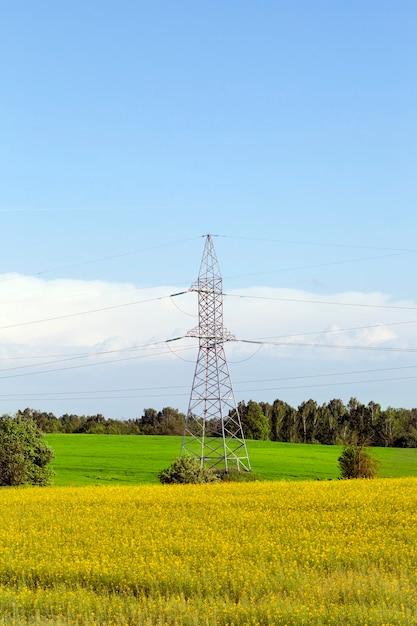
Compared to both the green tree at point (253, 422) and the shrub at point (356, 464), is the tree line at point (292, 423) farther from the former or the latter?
the shrub at point (356, 464)

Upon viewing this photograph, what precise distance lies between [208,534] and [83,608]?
7639 millimetres

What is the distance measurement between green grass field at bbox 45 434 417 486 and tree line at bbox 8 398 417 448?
23900mm

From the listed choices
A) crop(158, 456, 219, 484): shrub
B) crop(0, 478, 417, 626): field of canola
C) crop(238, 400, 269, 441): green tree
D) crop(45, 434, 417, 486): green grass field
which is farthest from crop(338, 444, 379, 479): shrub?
crop(238, 400, 269, 441): green tree

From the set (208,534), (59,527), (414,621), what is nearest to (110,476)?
(59,527)

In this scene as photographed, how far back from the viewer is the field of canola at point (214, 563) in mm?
13938

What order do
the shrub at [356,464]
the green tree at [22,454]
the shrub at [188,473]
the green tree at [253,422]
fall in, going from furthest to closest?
the green tree at [253,422] < the green tree at [22,454] < the shrub at [356,464] < the shrub at [188,473]

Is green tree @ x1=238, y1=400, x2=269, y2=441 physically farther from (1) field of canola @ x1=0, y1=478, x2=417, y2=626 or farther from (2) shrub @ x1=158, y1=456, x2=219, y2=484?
(1) field of canola @ x1=0, y1=478, x2=417, y2=626

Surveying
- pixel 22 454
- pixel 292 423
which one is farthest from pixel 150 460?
pixel 292 423

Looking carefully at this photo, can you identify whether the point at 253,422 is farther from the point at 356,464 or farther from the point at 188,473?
the point at 188,473

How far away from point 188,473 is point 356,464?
1215 centimetres

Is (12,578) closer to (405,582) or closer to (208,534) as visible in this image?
(208,534)

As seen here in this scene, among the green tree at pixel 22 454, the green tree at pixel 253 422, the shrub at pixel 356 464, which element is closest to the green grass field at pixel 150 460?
the green tree at pixel 22 454

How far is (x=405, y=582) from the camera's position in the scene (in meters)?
15.7

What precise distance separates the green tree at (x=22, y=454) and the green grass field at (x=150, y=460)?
500 centimetres
